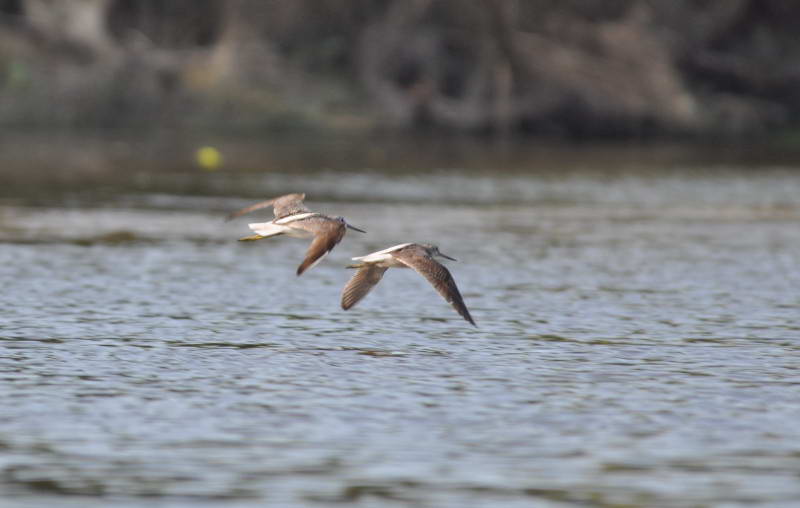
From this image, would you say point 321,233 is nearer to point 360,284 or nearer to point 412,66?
point 360,284

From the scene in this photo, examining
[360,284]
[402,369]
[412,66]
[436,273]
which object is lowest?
[402,369]

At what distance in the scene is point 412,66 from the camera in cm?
5356

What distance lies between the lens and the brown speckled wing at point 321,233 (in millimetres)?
12695

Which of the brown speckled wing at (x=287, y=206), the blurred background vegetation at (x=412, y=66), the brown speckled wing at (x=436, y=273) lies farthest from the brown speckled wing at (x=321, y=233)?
the blurred background vegetation at (x=412, y=66)

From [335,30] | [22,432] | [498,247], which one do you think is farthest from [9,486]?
[335,30]

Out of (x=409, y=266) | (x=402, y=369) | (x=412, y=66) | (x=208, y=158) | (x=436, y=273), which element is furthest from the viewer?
(x=412, y=66)

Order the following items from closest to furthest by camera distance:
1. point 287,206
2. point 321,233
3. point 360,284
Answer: point 321,233
point 360,284
point 287,206

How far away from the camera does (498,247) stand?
883 inches

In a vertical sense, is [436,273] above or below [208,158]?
below

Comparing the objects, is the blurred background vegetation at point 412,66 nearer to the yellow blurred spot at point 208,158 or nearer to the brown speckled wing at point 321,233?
the yellow blurred spot at point 208,158

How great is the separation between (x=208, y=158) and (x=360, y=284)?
88.8 ft

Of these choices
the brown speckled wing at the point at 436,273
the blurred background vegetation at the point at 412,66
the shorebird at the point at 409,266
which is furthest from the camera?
the blurred background vegetation at the point at 412,66

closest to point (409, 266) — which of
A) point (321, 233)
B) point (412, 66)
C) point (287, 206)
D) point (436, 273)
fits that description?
point (436, 273)

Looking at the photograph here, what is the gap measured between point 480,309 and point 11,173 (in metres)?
20.2
